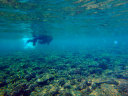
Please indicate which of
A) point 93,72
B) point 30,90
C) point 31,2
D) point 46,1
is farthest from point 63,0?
point 30,90

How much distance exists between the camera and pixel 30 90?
18.8ft

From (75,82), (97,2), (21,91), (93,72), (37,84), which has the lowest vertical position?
(93,72)

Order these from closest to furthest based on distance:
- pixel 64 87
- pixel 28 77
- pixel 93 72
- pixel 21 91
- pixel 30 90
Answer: pixel 21 91 < pixel 30 90 < pixel 64 87 < pixel 28 77 < pixel 93 72

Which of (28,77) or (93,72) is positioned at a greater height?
(28,77)

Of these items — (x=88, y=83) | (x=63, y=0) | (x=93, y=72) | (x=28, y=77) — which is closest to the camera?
(x=88, y=83)

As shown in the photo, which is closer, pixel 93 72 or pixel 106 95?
pixel 106 95

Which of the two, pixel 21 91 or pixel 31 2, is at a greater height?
pixel 31 2

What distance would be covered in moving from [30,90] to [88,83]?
4467mm

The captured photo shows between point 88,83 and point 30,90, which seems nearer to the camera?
point 30,90

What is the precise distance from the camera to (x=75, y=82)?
712cm

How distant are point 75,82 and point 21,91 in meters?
4.09

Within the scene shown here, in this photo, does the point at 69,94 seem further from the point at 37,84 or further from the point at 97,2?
the point at 97,2

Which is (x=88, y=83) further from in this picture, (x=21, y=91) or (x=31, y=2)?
(x=31, y=2)

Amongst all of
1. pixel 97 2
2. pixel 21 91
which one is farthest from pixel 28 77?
pixel 97 2
